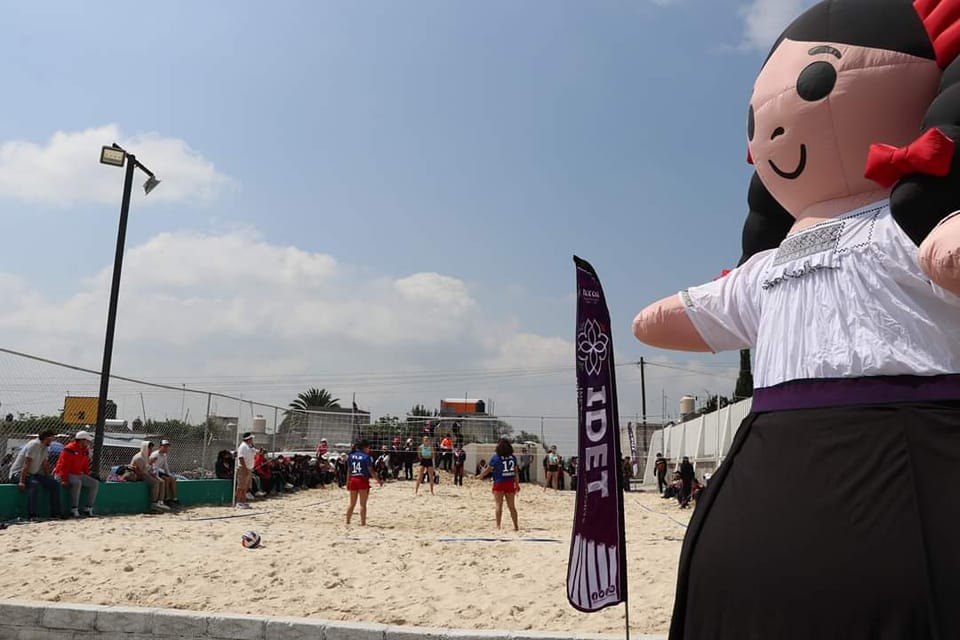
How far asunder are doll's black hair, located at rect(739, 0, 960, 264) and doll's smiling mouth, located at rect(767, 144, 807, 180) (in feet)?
0.95

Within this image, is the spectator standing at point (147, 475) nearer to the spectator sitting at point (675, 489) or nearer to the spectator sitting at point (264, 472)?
the spectator sitting at point (264, 472)

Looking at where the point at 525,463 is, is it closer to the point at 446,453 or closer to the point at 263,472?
the point at 446,453

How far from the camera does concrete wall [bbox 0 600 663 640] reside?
532 cm

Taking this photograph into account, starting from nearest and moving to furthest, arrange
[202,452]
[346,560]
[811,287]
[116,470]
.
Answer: [811,287]
[346,560]
[116,470]
[202,452]

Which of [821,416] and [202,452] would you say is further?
[202,452]

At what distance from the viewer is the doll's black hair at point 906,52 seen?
2.09 m

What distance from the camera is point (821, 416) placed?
2.16 meters

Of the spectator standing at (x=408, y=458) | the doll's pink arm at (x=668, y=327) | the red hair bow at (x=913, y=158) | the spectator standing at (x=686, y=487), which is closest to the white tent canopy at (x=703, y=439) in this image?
the spectator standing at (x=686, y=487)

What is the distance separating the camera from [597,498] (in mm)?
3518

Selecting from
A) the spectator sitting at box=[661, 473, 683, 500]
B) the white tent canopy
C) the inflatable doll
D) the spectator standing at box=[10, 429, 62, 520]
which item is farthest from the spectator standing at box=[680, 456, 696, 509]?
the inflatable doll

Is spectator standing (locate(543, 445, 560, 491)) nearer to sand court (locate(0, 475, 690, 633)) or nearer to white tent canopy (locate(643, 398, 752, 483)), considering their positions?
white tent canopy (locate(643, 398, 752, 483))

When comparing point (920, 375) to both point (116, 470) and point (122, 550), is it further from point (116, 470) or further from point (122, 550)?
point (116, 470)

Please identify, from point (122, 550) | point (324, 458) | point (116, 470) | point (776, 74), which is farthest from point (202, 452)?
point (776, 74)

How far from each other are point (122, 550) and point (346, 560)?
109 inches
